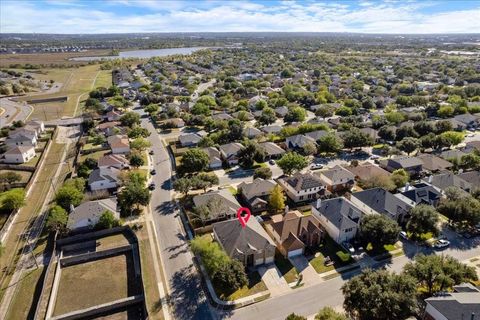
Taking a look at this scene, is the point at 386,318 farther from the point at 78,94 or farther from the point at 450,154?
the point at 78,94

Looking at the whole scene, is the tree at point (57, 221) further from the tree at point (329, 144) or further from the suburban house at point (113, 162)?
the tree at point (329, 144)

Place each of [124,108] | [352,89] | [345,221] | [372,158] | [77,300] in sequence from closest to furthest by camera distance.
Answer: [77,300] < [345,221] < [372,158] < [124,108] < [352,89]

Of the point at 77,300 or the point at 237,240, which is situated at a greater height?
the point at 237,240

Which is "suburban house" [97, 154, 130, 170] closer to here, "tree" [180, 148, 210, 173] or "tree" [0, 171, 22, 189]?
"tree" [180, 148, 210, 173]

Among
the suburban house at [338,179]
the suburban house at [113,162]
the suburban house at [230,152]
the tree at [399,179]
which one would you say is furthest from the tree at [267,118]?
the tree at [399,179]

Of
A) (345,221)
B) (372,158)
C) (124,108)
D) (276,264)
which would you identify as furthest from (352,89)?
(276,264)

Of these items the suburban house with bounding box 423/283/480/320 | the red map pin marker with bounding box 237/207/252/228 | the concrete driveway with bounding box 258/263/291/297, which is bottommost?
the concrete driveway with bounding box 258/263/291/297

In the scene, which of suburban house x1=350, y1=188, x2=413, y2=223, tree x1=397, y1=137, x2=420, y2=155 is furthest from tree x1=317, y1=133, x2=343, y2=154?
suburban house x1=350, y1=188, x2=413, y2=223
